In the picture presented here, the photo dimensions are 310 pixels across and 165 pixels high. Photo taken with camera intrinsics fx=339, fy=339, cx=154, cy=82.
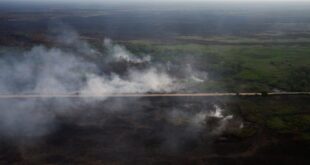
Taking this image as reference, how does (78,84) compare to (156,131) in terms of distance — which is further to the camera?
(78,84)

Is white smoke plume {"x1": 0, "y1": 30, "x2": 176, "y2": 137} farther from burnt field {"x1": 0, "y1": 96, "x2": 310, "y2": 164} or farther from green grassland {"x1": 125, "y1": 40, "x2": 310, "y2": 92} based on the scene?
green grassland {"x1": 125, "y1": 40, "x2": 310, "y2": 92}

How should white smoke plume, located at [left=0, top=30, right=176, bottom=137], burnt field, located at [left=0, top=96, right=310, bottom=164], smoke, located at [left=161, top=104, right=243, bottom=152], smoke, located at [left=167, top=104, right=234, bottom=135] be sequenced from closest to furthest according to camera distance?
burnt field, located at [left=0, top=96, right=310, bottom=164] < smoke, located at [left=161, top=104, right=243, bottom=152] < smoke, located at [left=167, top=104, right=234, bottom=135] < white smoke plume, located at [left=0, top=30, right=176, bottom=137]

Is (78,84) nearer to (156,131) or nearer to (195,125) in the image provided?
(156,131)

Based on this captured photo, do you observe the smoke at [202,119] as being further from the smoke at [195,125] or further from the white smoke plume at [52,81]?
the white smoke plume at [52,81]

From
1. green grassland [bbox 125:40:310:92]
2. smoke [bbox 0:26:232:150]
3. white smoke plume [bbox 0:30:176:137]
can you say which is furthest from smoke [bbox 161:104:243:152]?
green grassland [bbox 125:40:310:92]

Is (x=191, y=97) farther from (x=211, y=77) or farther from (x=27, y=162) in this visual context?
(x=27, y=162)

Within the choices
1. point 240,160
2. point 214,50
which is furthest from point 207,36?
point 240,160

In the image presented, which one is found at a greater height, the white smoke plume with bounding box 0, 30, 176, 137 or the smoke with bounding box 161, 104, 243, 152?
the white smoke plume with bounding box 0, 30, 176, 137

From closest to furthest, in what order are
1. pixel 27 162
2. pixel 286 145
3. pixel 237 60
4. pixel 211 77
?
pixel 27 162
pixel 286 145
pixel 211 77
pixel 237 60

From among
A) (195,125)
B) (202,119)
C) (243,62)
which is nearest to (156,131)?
(195,125)
